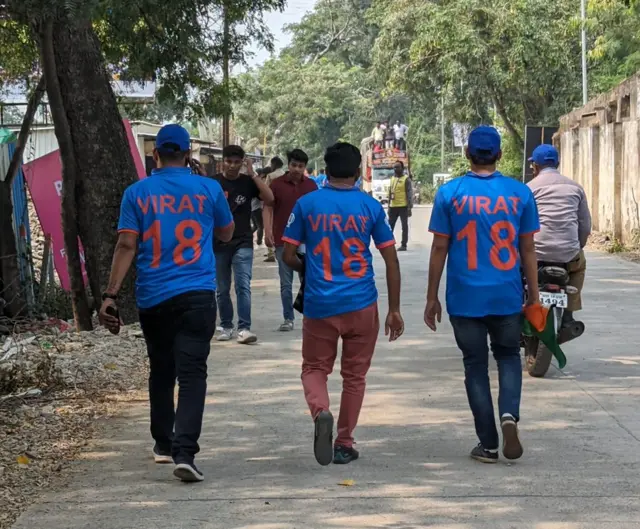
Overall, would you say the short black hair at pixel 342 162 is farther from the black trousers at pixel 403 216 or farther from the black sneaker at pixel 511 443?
the black trousers at pixel 403 216

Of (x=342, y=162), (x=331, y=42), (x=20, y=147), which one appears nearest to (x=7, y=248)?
(x=20, y=147)

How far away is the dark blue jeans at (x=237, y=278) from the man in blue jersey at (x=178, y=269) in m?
4.74

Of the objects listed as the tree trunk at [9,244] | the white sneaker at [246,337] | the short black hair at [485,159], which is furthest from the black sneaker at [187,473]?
the tree trunk at [9,244]

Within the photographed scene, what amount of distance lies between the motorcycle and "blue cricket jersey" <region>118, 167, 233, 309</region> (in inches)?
142

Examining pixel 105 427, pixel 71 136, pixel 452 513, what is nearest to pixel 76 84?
pixel 71 136

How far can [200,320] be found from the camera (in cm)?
605

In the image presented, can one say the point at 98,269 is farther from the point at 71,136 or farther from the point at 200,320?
the point at 200,320

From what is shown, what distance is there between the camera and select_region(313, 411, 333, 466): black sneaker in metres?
6.04

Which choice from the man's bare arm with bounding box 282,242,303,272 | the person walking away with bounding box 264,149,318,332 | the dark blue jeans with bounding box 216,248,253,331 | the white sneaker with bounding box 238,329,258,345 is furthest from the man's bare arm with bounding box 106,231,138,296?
the person walking away with bounding box 264,149,318,332

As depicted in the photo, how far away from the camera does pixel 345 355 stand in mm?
6508

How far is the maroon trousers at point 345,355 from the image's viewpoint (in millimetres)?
6402

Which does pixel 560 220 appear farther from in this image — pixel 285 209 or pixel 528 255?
pixel 285 209

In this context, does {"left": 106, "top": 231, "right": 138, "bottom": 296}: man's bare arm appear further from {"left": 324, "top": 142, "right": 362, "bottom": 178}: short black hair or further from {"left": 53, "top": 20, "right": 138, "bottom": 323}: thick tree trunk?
{"left": 53, "top": 20, "right": 138, "bottom": 323}: thick tree trunk

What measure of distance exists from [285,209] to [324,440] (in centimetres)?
587
